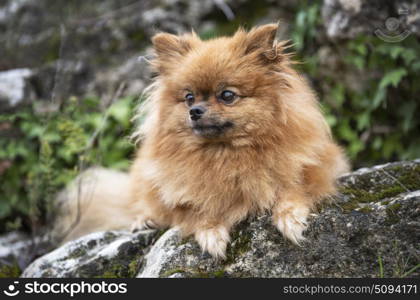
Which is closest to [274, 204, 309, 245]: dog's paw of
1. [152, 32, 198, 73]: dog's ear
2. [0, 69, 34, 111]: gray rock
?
[152, 32, 198, 73]: dog's ear

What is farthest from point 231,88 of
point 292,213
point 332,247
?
point 332,247

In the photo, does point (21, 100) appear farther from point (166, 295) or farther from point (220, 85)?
point (166, 295)

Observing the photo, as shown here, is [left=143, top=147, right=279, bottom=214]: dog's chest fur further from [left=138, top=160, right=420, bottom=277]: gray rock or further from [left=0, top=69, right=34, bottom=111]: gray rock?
[left=0, top=69, right=34, bottom=111]: gray rock

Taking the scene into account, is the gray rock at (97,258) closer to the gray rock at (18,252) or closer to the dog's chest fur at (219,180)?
the gray rock at (18,252)

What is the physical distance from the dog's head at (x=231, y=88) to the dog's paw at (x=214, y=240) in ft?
2.15

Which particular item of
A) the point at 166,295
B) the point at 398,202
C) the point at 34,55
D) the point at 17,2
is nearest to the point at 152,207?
the point at 166,295

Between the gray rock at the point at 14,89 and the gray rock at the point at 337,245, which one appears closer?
the gray rock at the point at 337,245

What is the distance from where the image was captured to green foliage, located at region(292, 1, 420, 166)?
5501 millimetres

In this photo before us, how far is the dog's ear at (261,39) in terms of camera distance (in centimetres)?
352

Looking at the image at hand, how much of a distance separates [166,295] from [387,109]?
4034 mm

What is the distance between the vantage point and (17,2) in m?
7.73

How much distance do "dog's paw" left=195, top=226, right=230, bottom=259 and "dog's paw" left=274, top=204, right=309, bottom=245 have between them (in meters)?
0.37

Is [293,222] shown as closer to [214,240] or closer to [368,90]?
[214,240]

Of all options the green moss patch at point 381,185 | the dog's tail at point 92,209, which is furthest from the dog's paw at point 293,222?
the dog's tail at point 92,209
